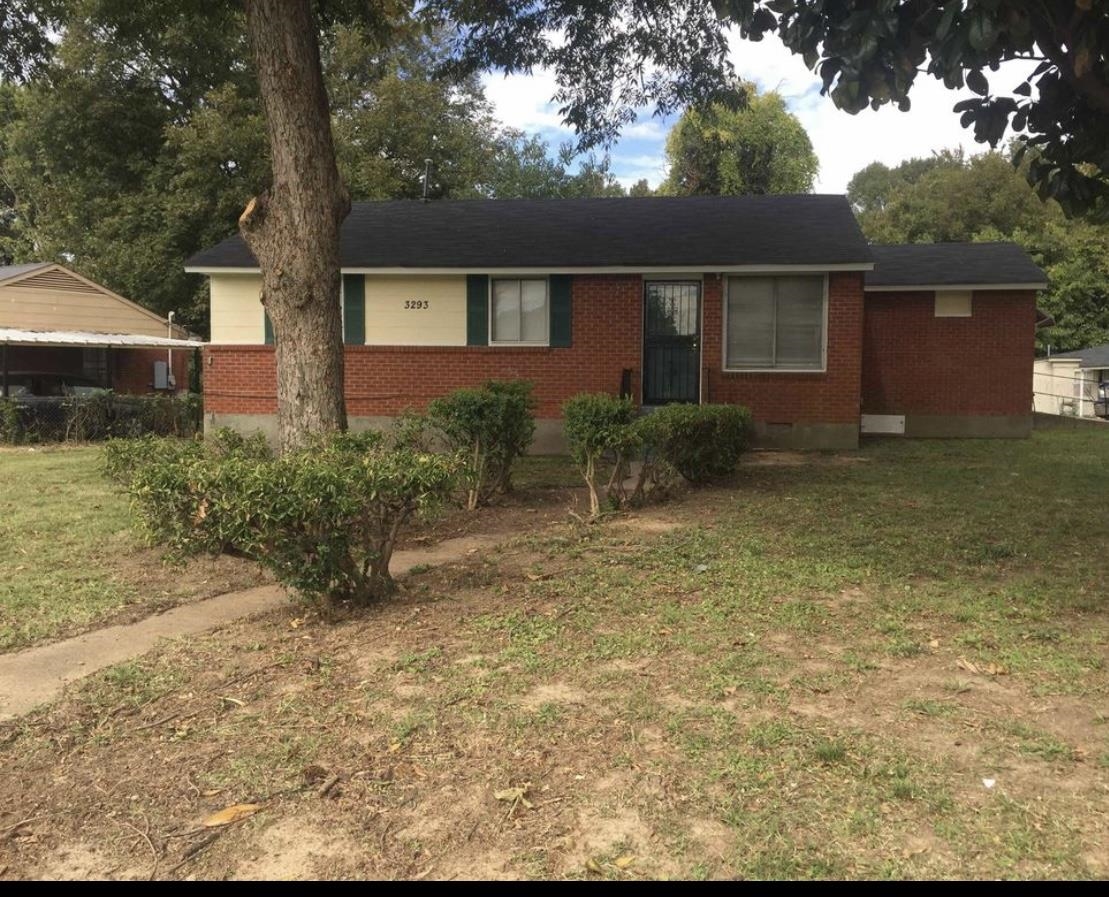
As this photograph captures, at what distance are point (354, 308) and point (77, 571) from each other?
818 cm

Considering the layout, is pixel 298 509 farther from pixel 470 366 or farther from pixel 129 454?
pixel 470 366

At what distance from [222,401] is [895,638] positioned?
1240 centimetres

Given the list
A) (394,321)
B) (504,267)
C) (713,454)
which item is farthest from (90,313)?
(713,454)

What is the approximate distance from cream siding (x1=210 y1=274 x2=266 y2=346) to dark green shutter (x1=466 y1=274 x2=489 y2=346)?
3469 millimetres

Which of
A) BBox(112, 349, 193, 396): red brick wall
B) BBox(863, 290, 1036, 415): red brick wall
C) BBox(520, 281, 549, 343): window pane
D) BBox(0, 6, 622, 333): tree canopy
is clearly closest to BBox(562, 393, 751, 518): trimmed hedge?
BBox(520, 281, 549, 343): window pane

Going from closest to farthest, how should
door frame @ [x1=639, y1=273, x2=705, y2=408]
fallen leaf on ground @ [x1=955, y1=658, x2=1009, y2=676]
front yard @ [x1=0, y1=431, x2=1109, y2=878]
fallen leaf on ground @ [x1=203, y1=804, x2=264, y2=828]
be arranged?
front yard @ [x1=0, y1=431, x2=1109, y2=878], fallen leaf on ground @ [x1=203, y1=804, x2=264, y2=828], fallen leaf on ground @ [x1=955, y1=658, x2=1009, y2=676], door frame @ [x1=639, y1=273, x2=705, y2=408]

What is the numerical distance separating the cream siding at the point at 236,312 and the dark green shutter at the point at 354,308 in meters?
1.45

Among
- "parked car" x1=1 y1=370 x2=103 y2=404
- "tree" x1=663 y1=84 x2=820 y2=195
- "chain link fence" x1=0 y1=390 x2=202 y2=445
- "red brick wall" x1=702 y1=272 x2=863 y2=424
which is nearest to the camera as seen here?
"red brick wall" x1=702 y1=272 x2=863 y2=424

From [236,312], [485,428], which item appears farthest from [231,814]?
[236,312]

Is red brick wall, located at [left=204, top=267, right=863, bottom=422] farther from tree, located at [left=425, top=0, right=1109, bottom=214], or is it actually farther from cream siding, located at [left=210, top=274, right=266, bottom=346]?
tree, located at [left=425, top=0, right=1109, bottom=214]

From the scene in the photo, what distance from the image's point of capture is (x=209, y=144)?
2344 centimetres

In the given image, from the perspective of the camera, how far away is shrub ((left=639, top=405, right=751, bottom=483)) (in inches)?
324

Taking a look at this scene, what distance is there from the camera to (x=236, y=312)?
14.5 metres

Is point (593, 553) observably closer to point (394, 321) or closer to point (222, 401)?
point (394, 321)
